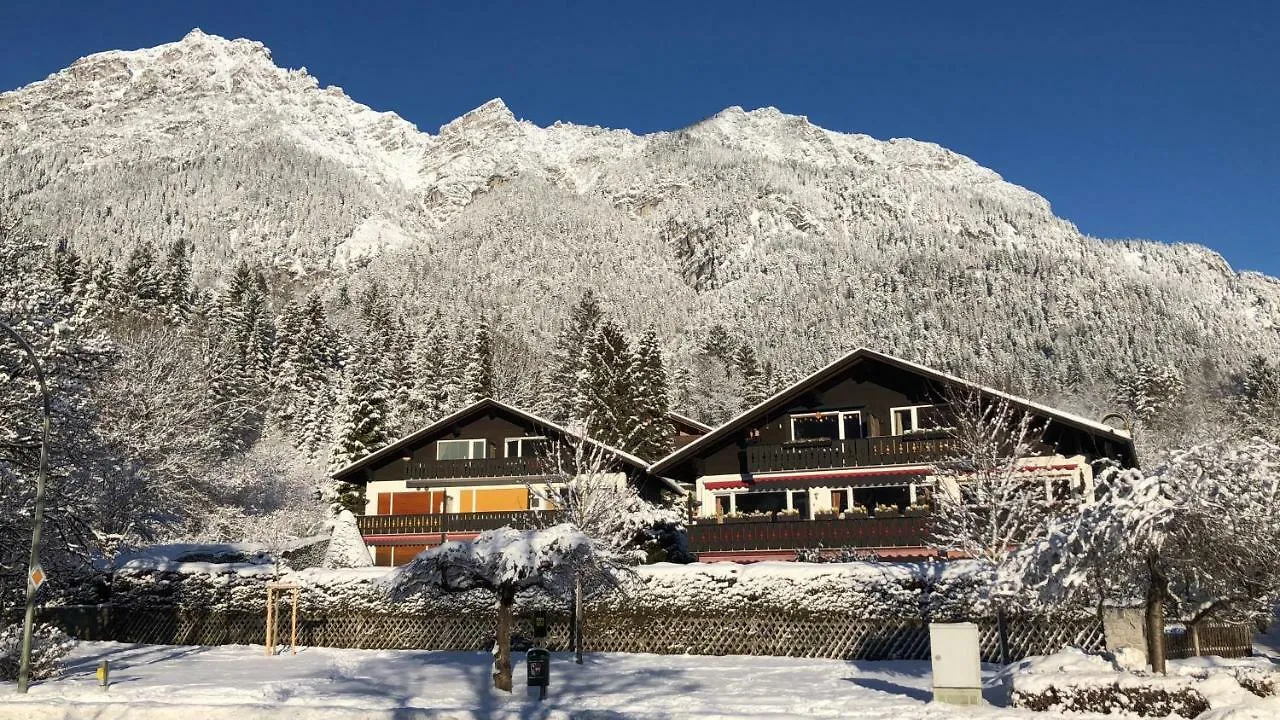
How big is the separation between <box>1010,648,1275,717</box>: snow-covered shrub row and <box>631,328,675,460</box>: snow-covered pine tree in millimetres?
44750

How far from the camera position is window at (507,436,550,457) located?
46500mm

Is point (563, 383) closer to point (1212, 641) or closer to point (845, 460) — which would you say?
point (845, 460)

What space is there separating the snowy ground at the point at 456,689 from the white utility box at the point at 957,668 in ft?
1.18

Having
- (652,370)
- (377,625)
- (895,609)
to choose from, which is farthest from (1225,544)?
(652,370)

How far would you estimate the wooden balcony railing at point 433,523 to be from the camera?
44.2 m

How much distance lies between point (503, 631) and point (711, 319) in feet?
597

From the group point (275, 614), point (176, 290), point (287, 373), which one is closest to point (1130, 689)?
point (275, 614)

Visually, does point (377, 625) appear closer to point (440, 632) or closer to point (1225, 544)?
point (440, 632)

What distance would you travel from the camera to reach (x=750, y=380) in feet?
291

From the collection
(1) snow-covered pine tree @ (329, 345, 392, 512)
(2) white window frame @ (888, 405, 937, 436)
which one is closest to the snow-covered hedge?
(2) white window frame @ (888, 405, 937, 436)

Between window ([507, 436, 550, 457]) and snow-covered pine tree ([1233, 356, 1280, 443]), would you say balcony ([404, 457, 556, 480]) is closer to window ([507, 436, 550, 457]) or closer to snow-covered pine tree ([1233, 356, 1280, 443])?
window ([507, 436, 550, 457])

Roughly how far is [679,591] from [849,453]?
15309mm

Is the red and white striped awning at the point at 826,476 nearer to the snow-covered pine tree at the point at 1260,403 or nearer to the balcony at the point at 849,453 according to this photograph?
the balcony at the point at 849,453

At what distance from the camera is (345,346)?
9556cm
